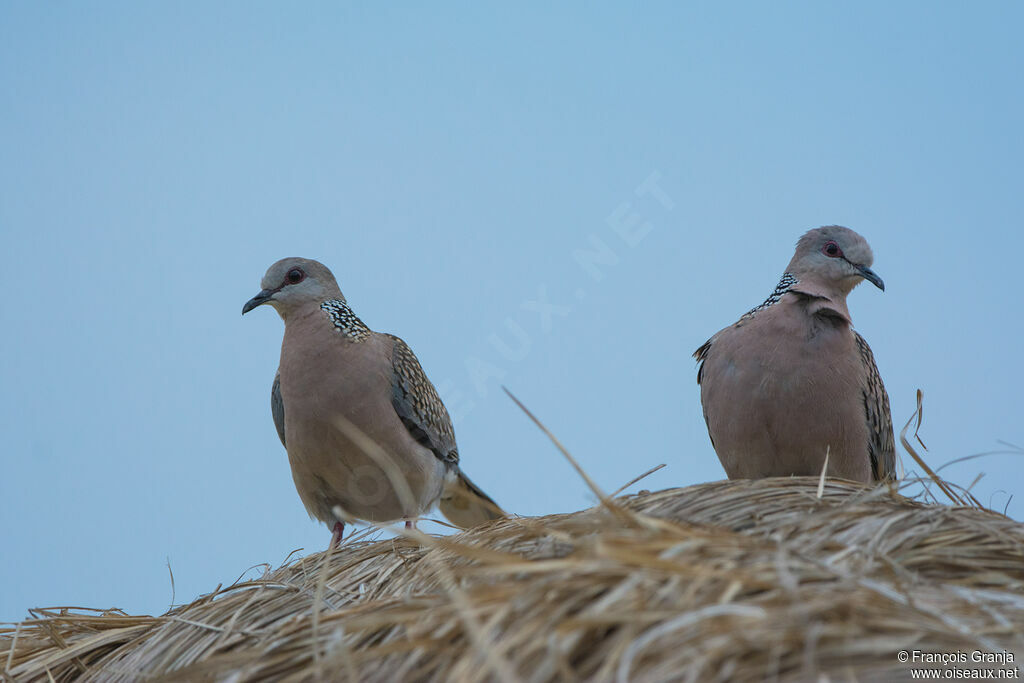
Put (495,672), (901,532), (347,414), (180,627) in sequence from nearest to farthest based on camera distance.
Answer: (495,672) → (901,532) → (180,627) → (347,414)

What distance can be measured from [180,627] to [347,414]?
2165mm

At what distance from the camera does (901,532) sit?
8.30 feet

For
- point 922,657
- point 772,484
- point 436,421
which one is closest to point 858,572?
point 922,657

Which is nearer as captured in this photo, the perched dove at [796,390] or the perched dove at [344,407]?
the perched dove at [796,390]

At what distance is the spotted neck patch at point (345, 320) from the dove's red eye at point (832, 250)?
250 cm

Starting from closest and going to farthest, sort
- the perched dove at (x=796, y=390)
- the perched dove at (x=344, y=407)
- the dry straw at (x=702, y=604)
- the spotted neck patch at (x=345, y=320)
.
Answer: the dry straw at (x=702, y=604), the perched dove at (x=796, y=390), the perched dove at (x=344, y=407), the spotted neck patch at (x=345, y=320)

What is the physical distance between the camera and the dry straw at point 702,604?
1.89m

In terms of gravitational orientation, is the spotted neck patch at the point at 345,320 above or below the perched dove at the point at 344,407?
above

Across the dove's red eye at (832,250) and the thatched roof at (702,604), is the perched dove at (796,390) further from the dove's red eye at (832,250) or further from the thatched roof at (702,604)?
the thatched roof at (702,604)

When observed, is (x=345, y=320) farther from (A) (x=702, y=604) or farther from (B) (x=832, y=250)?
(A) (x=702, y=604)

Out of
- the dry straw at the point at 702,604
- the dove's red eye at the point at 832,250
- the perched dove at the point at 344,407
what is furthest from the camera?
the perched dove at the point at 344,407

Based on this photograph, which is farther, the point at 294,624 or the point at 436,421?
the point at 436,421

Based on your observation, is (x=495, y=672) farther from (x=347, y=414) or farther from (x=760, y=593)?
(x=347, y=414)
